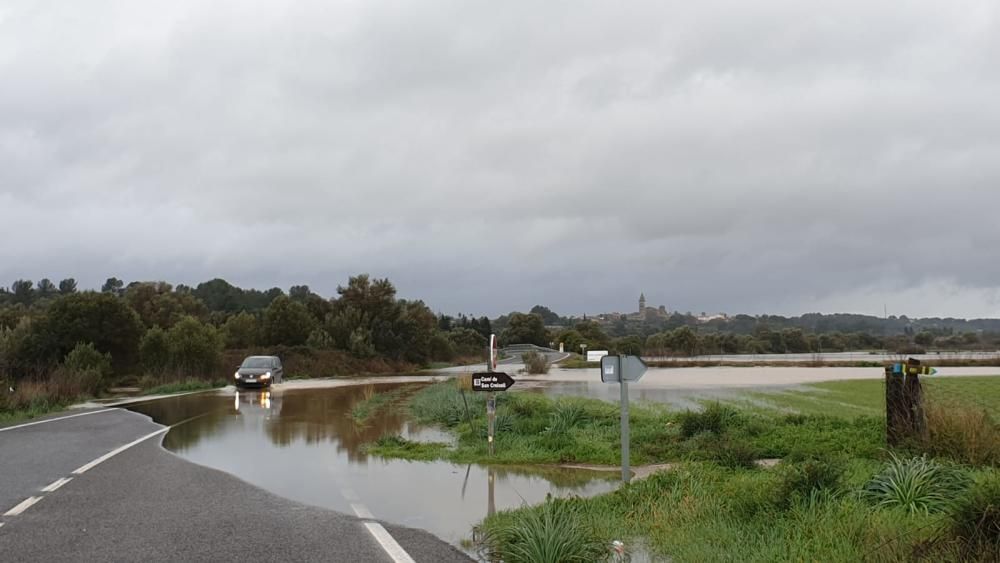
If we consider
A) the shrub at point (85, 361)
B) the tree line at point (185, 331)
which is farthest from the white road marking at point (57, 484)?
the shrub at point (85, 361)

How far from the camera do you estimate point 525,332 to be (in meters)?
118

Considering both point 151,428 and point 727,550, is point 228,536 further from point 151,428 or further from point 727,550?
point 151,428

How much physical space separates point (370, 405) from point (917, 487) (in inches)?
711

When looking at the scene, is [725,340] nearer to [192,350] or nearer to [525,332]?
[525,332]

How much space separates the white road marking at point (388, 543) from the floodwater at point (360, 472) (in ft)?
1.33

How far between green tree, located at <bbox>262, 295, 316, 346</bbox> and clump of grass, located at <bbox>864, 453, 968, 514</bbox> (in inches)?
2059

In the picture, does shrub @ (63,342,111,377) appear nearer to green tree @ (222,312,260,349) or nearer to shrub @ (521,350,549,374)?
green tree @ (222,312,260,349)

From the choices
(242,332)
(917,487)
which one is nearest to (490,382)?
(917,487)

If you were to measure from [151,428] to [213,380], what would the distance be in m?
18.7

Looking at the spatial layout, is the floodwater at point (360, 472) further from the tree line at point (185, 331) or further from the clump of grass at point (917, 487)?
the tree line at point (185, 331)

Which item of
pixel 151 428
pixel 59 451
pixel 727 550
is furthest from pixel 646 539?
pixel 151 428

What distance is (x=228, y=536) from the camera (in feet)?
24.5

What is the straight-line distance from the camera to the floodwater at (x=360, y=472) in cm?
909

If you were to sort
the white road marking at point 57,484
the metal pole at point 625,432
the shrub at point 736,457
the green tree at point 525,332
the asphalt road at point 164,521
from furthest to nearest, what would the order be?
the green tree at point 525,332
the shrub at point 736,457
the white road marking at point 57,484
the metal pole at point 625,432
the asphalt road at point 164,521
